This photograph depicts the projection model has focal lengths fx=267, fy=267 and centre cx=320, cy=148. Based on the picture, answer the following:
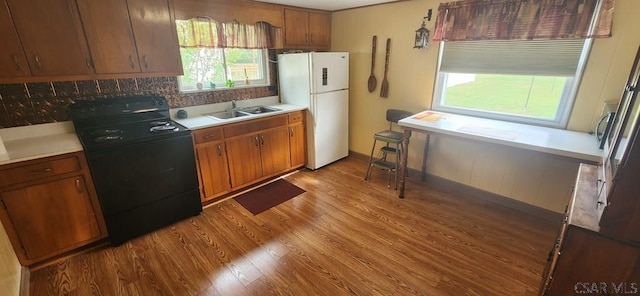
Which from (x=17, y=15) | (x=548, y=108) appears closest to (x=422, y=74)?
(x=548, y=108)

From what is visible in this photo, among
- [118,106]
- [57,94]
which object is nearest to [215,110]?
[118,106]

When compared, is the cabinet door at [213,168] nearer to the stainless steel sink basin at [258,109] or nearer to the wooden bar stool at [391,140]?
the stainless steel sink basin at [258,109]

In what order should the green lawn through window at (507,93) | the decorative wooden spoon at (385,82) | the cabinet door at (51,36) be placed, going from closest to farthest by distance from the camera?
the cabinet door at (51,36), the green lawn through window at (507,93), the decorative wooden spoon at (385,82)

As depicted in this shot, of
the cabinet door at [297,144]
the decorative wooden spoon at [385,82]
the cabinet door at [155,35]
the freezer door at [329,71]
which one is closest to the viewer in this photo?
the cabinet door at [155,35]

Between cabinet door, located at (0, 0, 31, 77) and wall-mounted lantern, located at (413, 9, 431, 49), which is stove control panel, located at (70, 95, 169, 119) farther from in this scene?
wall-mounted lantern, located at (413, 9, 431, 49)

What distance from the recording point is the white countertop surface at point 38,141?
1795 millimetres

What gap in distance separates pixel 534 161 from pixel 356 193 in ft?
5.68

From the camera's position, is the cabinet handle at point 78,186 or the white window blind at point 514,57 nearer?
the cabinet handle at point 78,186

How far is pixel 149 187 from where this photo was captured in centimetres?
226

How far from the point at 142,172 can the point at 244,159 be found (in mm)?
993

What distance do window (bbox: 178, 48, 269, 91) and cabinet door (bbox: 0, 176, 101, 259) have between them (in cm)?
138

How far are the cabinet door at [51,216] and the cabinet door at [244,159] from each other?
1.19 m

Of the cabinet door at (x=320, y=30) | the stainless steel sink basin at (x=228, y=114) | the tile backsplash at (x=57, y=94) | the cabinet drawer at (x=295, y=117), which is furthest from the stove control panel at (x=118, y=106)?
the cabinet door at (x=320, y=30)

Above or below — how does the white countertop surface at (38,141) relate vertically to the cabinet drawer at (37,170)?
above
